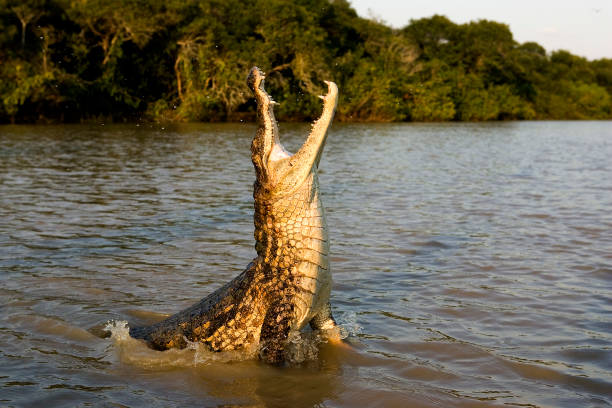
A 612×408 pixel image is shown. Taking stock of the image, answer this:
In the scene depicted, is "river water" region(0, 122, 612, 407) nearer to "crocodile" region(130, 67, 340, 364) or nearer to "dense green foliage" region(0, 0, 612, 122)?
"crocodile" region(130, 67, 340, 364)

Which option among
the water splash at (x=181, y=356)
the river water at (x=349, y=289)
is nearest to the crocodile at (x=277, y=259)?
the water splash at (x=181, y=356)

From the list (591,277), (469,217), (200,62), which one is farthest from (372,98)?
(591,277)

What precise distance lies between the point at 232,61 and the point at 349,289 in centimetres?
3087

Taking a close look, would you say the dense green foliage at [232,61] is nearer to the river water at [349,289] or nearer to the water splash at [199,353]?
the river water at [349,289]

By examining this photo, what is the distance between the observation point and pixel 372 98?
42.4 m

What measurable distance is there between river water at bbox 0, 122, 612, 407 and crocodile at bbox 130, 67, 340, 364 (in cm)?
20

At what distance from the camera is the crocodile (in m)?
3.60

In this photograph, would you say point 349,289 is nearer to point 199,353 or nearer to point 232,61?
point 199,353

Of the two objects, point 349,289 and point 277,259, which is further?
point 349,289

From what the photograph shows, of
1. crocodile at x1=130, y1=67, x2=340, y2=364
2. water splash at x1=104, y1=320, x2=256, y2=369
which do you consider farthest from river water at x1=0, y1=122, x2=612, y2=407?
crocodile at x1=130, y1=67, x2=340, y2=364

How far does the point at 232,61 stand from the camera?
3456 cm

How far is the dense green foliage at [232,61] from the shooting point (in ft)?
96.2

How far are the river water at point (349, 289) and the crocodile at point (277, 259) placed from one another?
20cm

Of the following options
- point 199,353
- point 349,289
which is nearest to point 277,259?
point 199,353
